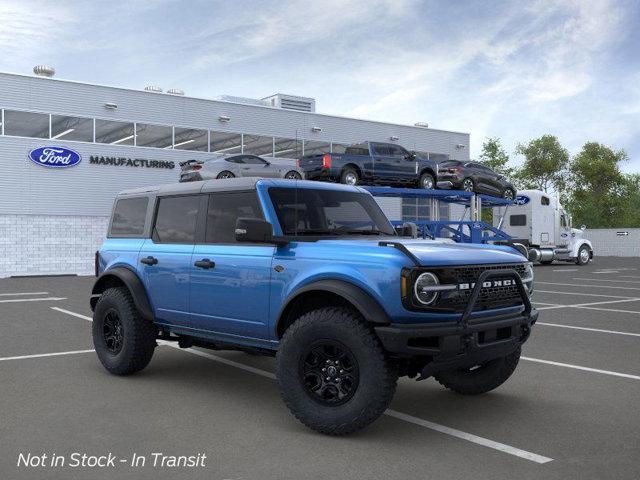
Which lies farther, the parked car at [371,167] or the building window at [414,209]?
the building window at [414,209]

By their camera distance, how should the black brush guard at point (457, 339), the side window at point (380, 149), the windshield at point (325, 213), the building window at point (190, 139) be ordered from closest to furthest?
the black brush guard at point (457, 339) < the windshield at point (325, 213) < the side window at point (380, 149) < the building window at point (190, 139)

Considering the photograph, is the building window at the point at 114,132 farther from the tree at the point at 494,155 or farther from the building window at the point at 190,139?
the tree at the point at 494,155

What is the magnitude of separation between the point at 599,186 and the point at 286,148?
5043 cm

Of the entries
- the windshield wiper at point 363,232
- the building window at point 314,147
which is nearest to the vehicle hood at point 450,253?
the windshield wiper at point 363,232

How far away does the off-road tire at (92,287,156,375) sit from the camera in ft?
22.0

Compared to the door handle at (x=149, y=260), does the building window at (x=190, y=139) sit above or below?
above

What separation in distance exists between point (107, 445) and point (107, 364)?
7.98ft

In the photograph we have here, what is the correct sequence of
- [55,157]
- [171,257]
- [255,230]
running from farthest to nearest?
[55,157] < [171,257] < [255,230]

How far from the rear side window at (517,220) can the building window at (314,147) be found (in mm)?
9947

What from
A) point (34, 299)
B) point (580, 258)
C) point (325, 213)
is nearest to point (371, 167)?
point (34, 299)

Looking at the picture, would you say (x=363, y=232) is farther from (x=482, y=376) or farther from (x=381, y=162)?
(x=381, y=162)

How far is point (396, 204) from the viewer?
36531mm

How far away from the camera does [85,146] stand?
27984 millimetres

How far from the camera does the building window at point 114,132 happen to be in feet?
93.4
